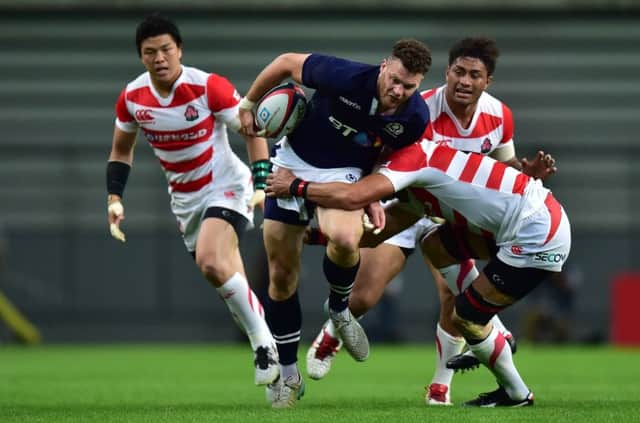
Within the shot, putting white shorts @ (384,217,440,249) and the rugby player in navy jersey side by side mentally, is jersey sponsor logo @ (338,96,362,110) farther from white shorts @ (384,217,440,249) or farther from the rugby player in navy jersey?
white shorts @ (384,217,440,249)

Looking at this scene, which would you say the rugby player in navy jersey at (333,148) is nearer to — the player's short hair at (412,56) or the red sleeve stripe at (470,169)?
the player's short hair at (412,56)

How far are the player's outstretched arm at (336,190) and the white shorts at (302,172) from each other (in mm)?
169

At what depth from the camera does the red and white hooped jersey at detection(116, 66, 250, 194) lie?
934 cm

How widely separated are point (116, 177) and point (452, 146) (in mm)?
2311

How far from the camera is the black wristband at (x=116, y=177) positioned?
30.5 ft

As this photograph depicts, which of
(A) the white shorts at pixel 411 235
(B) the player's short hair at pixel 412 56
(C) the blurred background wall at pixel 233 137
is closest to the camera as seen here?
(B) the player's short hair at pixel 412 56

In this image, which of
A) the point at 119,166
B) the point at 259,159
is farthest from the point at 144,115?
the point at 259,159

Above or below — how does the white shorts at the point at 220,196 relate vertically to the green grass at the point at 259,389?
above

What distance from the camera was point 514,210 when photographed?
8008mm

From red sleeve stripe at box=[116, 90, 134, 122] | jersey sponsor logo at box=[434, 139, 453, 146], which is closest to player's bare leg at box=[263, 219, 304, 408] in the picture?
jersey sponsor logo at box=[434, 139, 453, 146]

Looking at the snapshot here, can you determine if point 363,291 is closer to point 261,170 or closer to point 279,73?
point 261,170

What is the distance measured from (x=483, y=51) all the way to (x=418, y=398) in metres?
2.51

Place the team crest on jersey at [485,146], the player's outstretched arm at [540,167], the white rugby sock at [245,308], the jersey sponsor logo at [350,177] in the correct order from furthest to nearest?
the white rugby sock at [245,308] → the team crest on jersey at [485,146] → the player's outstretched arm at [540,167] → the jersey sponsor logo at [350,177]

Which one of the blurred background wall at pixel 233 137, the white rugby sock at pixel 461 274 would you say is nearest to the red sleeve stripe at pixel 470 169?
the white rugby sock at pixel 461 274
